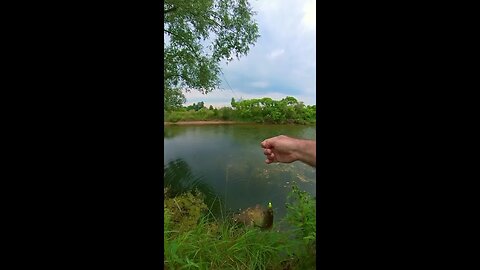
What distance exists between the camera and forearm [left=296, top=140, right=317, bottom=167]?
38.8 inches

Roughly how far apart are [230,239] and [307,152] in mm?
338

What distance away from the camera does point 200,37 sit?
44.6 inches

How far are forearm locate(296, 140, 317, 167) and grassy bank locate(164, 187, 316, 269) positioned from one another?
0.30 ft

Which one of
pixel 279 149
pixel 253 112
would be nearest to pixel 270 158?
pixel 279 149

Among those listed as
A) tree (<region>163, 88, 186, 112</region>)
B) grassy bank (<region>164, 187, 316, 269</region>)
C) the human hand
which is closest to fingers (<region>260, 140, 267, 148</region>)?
the human hand

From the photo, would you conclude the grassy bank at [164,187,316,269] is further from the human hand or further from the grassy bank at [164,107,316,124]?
the grassy bank at [164,107,316,124]

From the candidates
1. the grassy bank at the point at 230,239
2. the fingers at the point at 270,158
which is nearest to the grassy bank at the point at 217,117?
the fingers at the point at 270,158

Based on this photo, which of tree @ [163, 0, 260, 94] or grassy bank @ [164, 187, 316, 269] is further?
tree @ [163, 0, 260, 94]
